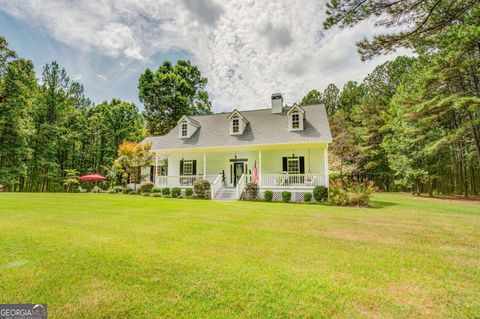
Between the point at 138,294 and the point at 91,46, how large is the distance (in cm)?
1635

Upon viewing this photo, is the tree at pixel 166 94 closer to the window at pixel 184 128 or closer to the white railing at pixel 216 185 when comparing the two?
the window at pixel 184 128

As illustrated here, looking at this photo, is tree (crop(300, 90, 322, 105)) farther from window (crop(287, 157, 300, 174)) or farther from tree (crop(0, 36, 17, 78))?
tree (crop(0, 36, 17, 78))

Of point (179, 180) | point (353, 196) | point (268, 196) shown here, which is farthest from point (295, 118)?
point (179, 180)

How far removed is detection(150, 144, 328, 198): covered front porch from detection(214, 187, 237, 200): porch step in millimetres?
303

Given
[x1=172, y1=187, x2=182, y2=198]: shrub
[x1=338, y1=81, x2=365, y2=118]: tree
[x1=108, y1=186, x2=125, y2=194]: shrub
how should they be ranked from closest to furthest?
[x1=172, y1=187, x2=182, y2=198]: shrub < [x1=108, y1=186, x2=125, y2=194]: shrub < [x1=338, y1=81, x2=365, y2=118]: tree

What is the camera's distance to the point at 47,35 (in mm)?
11867

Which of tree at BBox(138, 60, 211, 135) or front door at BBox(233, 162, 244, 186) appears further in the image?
tree at BBox(138, 60, 211, 135)

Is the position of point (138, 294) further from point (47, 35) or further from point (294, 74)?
point (294, 74)

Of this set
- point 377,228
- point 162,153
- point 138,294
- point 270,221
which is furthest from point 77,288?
point 162,153

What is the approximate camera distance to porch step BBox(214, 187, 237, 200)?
16.4 meters

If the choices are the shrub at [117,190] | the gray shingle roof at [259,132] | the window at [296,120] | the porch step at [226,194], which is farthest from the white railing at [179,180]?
the window at [296,120]

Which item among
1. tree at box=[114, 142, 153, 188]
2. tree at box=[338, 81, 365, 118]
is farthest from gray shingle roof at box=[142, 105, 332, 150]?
tree at box=[338, 81, 365, 118]

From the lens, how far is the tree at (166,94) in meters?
32.8

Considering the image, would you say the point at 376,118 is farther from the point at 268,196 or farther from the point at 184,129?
the point at 184,129
